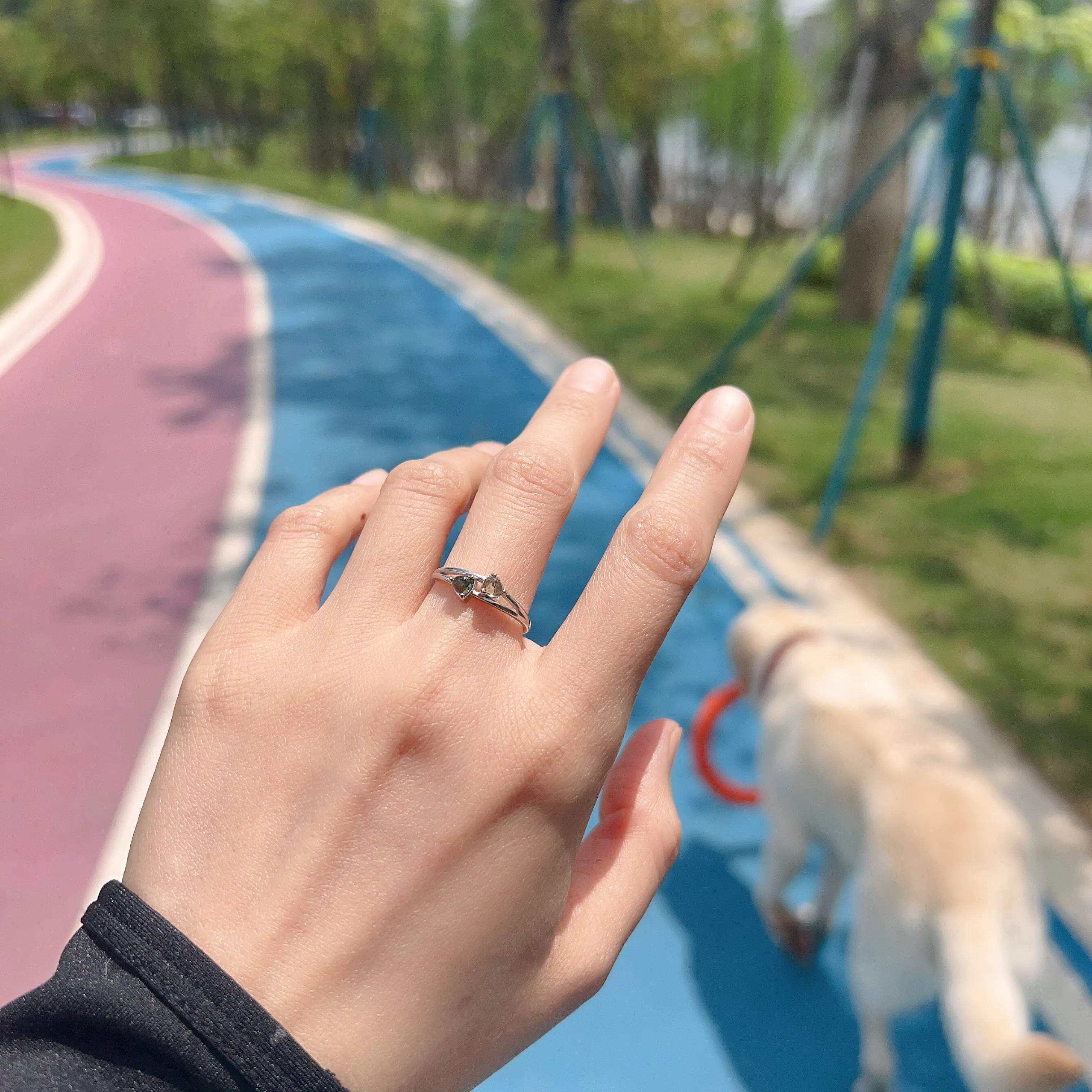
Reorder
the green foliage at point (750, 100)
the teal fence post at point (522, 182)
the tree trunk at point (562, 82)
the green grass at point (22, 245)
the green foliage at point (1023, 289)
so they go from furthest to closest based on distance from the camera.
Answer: the green foliage at point (750, 100), the teal fence post at point (522, 182), the tree trunk at point (562, 82), the green foliage at point (1023, 289), the green grass at point (22, 245)

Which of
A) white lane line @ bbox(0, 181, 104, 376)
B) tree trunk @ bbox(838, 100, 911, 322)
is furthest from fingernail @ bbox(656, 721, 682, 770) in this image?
tree trunk @ bbox(838, 100, 911, 322)

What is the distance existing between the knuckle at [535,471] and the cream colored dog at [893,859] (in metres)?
1.65

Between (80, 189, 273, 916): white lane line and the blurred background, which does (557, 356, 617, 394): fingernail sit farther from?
the blurred background

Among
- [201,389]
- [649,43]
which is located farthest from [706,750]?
[649,43]

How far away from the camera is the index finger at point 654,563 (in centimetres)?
110

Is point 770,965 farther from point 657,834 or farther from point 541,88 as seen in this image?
point 541,88

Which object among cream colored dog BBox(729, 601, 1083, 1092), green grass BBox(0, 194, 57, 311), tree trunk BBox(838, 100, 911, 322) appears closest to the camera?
cream colored dog BBox(729, 601, 1083, 1092)

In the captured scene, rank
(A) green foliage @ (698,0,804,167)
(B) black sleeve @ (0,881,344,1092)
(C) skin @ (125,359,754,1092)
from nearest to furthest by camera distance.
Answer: (B) black sleeve @ (0,881,344,1092), (C) skin @ (125,359,754,1092), (A) green foliage @ (698,0,804,167)

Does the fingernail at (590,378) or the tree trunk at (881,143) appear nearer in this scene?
the fingernail at (590,378)

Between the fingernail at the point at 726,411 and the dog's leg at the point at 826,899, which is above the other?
the fingernail at the point at 726,411

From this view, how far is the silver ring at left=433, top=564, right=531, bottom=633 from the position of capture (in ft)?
3.69

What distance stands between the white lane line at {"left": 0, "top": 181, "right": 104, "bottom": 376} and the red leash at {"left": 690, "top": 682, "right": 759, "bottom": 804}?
5.13m

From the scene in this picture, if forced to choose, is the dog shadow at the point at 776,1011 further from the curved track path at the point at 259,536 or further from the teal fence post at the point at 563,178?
the teal fence post at the point at 563,178

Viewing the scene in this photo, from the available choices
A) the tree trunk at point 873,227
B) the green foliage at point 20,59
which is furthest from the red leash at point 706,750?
the green foliage at point 20,59
